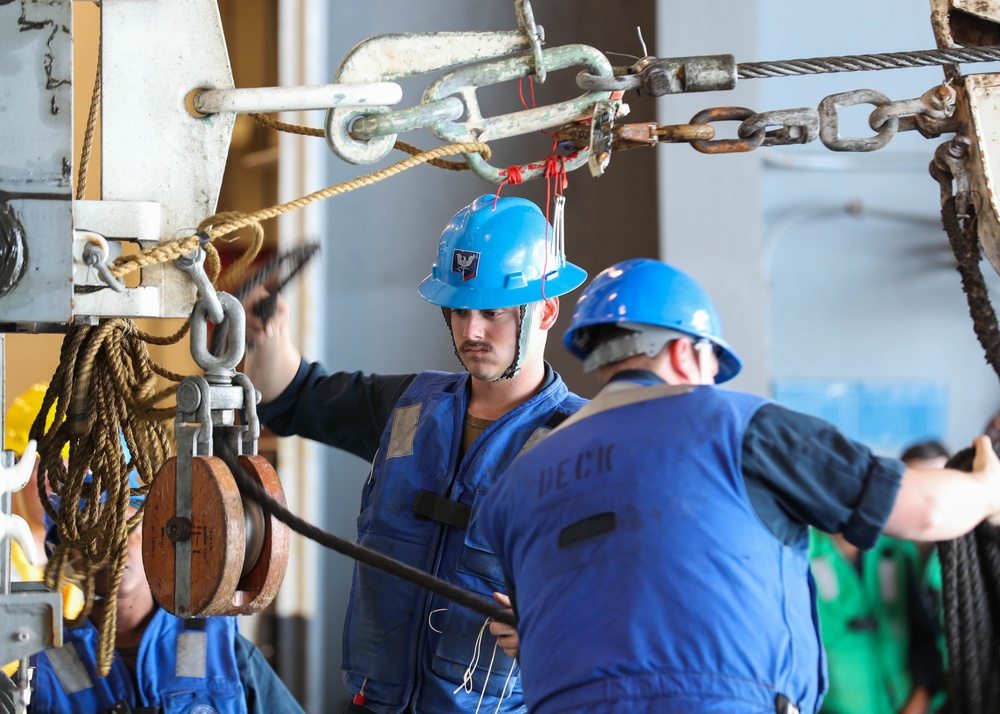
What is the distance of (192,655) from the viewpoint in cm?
284

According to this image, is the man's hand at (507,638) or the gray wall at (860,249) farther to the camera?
the gray wall at (860,249)

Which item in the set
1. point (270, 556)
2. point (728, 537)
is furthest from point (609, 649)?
point (270, 556)

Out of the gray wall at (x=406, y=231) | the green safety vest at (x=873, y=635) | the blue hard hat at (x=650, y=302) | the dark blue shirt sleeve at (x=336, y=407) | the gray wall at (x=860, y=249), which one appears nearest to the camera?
the blue hard hat at (x=650, y=302)

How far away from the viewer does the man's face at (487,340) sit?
8.24 ft

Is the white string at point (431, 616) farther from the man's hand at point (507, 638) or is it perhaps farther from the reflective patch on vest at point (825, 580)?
the reflective patch on vest at point (825, 580)

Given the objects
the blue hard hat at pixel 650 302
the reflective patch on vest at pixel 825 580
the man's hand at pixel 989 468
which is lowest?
the reflective patch on vest at pixel 825 580

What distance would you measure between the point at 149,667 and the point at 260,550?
1.16 meters

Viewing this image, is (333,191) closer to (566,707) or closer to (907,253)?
(566,707)

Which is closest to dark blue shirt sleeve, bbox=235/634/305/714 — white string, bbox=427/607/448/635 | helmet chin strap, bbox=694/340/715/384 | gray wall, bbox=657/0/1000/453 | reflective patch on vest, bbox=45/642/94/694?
reflective patch on vest, bbox=45/642/94/694

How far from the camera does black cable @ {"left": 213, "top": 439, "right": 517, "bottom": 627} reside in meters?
1.81

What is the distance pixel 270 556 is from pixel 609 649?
0.57 m

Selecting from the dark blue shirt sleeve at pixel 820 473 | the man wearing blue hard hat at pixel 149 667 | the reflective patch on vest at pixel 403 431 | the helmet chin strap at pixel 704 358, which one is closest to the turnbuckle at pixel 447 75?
the helmet chin strap at pixel 704 358

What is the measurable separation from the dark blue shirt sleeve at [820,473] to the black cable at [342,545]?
1.74ft

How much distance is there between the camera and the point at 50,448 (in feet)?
6.79
